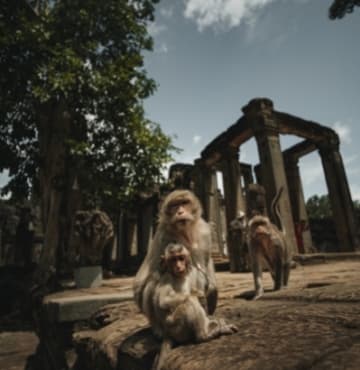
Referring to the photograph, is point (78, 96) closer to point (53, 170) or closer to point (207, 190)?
point (53, 170)

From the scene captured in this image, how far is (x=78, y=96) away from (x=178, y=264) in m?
8.41

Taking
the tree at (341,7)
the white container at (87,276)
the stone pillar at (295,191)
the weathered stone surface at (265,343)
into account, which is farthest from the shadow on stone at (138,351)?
the stone pillar at (295,191)

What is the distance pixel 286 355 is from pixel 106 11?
11.2m

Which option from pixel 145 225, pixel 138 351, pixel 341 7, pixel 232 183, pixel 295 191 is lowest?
Answer: pixel 138 351

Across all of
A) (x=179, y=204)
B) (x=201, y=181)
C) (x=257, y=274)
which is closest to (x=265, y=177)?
(x=201, y=181)

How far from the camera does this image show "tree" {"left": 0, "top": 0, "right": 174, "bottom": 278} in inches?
327

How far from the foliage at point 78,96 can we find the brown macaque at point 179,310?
6.72 metres

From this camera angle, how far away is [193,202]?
2.46 meters

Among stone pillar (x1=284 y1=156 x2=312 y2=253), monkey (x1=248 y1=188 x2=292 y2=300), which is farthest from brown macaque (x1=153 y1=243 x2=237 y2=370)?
stone pillar (x1=284 y1=156 x2=312 y2=253)

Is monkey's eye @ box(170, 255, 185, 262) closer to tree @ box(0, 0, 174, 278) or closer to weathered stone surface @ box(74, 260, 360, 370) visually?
weathered stone surface @ box(74, 260, 360, 370)

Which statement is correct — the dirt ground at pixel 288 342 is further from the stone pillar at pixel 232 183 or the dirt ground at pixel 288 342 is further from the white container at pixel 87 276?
the stone pillar at pixel 232 183

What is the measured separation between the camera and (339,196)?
1259cm

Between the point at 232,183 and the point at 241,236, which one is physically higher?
the point at 232,183

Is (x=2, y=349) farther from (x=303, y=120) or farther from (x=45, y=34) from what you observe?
(x=303, y=120)
